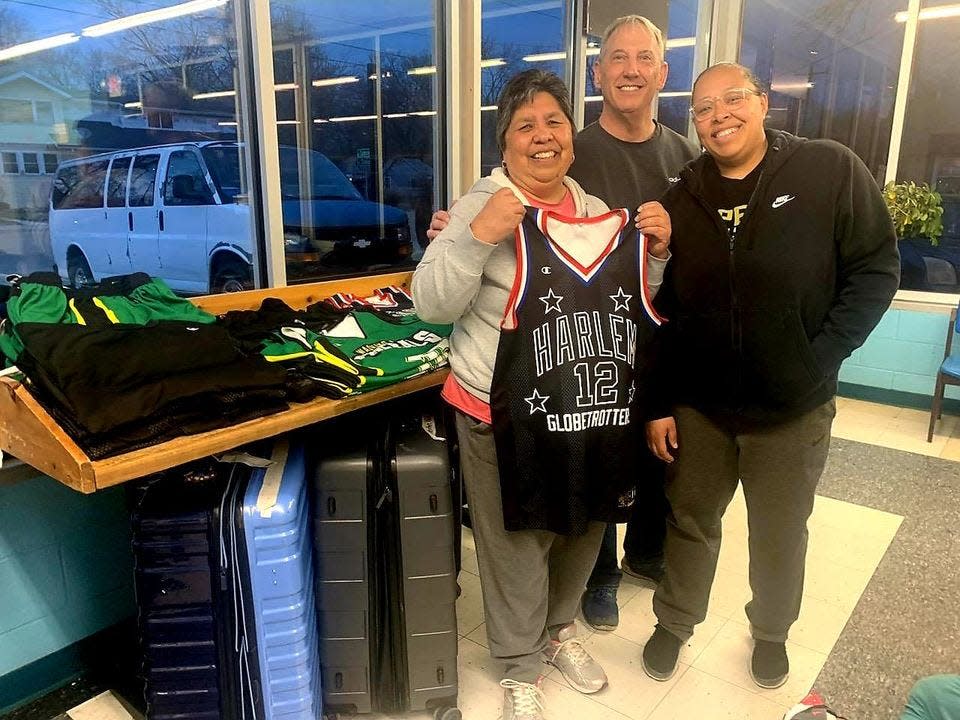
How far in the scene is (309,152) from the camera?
2572 millimetres

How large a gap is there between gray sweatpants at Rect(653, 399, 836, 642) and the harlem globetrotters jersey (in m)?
0.23

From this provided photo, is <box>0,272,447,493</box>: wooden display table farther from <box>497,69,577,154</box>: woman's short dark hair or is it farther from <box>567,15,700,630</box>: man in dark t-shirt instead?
<box>567,15,700,630</box>: man in dark t-shirt

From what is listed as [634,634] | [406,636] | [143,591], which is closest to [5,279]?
[143,591]

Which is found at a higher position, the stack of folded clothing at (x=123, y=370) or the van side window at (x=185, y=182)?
the van side window at (x=185, y=182)

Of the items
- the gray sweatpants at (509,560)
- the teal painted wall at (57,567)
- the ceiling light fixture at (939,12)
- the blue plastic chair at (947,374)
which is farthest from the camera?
the ceiling light fixture at (939,12)

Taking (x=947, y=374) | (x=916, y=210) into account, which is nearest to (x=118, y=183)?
(x=947, y=374)

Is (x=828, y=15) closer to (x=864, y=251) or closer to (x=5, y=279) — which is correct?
(x=864, y=251)

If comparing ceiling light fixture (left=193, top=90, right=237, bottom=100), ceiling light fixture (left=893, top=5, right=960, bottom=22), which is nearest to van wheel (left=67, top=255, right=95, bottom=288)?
ceiling light fixture (left=193, top=90, right=237, bottom=100)

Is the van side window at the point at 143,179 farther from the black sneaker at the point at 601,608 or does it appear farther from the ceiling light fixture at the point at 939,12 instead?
the ceiling light fixture at the point at 939,12

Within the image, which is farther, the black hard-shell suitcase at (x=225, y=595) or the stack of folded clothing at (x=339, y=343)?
the stack of folded clothing at (x=339, y=343)

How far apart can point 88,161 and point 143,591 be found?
4.02ft

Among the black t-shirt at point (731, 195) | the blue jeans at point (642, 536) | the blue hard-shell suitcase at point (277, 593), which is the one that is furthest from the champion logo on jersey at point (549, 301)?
the blue jeans at point (642, 536)

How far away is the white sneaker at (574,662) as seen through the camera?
1.80 meters

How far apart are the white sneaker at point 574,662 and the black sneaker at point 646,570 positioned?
1.63ft
